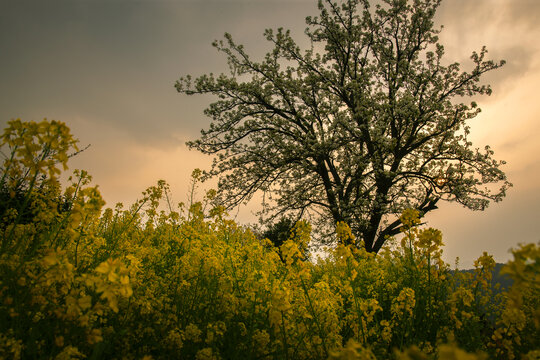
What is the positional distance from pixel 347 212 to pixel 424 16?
31.2ft

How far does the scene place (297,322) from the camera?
360cm

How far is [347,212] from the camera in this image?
13.8 metres

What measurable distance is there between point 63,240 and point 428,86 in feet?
50.7

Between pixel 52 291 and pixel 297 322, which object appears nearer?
pixel 52 291

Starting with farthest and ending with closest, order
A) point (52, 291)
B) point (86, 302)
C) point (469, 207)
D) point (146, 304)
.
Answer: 1. point (469, 207)
2. point (146, 304)
3. point (52, 291)
4. point (86, 302)

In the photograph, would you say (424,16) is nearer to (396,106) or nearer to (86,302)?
A: (396,106)

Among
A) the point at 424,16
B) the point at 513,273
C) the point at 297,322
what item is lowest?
the point at 297,322

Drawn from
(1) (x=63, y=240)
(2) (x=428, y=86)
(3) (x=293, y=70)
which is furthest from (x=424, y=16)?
(1) (x=63, y=240)

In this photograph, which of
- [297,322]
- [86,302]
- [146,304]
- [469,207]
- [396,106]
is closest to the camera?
[86,302]

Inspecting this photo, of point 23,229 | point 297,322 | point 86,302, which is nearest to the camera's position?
point 86,302

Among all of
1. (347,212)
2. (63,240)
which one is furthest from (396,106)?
(63,240)

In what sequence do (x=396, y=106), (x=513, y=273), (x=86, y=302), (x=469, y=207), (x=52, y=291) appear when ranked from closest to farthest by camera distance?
(x=513, y=273)
(x=86, y=302)
(x=52, y=291)
(x=396, y=106)
(x=469, y=207)

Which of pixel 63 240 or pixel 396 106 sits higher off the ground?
pixel 396 106

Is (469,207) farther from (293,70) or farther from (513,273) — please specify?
(513,273)
